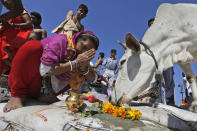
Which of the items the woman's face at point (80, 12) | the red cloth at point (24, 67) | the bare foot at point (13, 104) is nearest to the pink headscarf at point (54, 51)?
the red cloth at point (24, 67)

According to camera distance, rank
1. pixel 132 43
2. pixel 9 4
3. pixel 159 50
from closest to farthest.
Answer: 1. pixel 9 4
2. pixel 132 43
3. pixel 159 50

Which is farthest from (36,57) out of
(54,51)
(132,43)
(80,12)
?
(80,12)

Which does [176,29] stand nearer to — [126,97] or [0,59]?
[126,97]

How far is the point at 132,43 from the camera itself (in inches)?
110

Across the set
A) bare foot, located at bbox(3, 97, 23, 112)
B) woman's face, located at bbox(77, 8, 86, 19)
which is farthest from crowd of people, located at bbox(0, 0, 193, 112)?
woman's face, located at bbox(77, 8, 86, 19)

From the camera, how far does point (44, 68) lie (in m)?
1.97

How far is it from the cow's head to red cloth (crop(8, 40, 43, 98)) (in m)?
1.27

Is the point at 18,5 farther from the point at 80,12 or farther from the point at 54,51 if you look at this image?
the point at 80,12

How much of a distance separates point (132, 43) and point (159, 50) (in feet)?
1.57

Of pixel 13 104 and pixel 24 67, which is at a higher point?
pixel 24 67

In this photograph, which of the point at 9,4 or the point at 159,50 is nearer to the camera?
the point at 9,4

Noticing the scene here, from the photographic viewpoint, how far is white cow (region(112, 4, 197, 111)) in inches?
110

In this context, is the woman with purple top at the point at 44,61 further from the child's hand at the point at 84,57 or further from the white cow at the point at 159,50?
the white cow at the point at 159,50

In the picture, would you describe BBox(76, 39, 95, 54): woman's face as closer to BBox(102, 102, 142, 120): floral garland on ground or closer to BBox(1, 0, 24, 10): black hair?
BBox(102, 102, 142, 120): floral garland on ground
